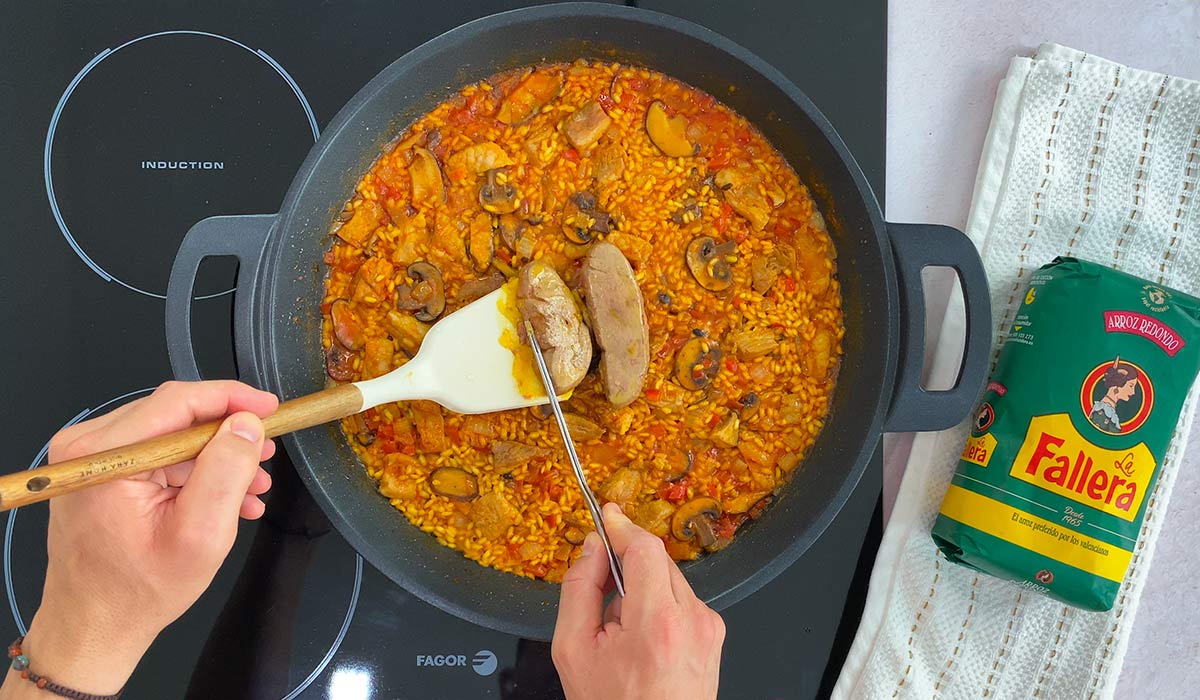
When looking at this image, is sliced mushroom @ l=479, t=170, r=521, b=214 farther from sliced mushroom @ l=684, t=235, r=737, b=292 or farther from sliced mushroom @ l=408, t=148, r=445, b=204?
sliced mushroom @ l=684, t=235, r=737, b=292

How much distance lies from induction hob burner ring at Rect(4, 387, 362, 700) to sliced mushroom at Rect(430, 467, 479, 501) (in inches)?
10.5

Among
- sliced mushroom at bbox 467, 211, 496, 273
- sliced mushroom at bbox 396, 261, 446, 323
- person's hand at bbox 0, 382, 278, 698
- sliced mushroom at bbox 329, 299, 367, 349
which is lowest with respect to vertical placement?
person's hand at bbox 0, 382, 278, 698

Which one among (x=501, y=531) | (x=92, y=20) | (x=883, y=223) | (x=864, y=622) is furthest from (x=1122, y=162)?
(x=92, y=20)

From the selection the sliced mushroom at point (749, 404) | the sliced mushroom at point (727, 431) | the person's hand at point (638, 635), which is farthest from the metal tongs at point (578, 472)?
the sliced mushroom at point (749, 404)

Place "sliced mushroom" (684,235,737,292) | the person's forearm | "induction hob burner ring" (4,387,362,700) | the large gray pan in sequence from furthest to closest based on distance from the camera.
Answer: "sliced mushroom" (684,235,737,292) < "induction hob burner ring" (4,387,362,700) < the large gray pan < the person's forearm

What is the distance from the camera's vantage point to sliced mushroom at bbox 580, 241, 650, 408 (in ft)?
6.64

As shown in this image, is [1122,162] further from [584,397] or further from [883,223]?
[584,397]

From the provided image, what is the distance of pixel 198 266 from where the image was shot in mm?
1898

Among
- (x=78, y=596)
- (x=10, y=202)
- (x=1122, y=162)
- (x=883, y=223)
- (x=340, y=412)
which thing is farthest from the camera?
(x=1122, y=162)

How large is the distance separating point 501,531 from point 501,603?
187 millimetres

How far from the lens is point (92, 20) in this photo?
6.93 ft

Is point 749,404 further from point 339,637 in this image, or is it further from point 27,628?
point 27,628

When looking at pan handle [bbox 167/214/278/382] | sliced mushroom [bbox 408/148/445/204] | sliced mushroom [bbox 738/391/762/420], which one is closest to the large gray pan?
pan handle [bbox 167/214/278/382]

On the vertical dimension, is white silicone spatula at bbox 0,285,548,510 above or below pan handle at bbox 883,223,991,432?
below
